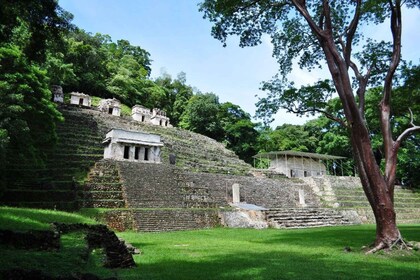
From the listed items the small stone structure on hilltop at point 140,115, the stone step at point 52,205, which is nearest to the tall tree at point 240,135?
the small stone structure on hilltop at point 140,115

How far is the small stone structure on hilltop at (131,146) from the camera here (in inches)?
961

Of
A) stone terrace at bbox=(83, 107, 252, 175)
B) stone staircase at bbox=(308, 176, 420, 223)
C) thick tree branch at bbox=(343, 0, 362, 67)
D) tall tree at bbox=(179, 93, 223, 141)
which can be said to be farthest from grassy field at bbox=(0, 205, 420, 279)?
tall tree at bbox=(179, 93, 223, 141)

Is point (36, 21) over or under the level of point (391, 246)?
over

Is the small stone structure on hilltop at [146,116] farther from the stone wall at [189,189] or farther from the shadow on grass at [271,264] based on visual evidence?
the shadow on grass at [271,264]

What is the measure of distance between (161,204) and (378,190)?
482 inches

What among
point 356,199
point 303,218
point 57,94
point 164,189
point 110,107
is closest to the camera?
point 164,189

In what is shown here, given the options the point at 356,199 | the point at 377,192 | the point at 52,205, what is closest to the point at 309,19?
the point at 377,192

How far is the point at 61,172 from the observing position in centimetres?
2095

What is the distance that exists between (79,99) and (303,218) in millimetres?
28636

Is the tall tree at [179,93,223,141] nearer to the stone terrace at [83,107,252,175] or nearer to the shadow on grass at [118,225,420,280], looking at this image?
the stone terrace at [83,107,252,175]

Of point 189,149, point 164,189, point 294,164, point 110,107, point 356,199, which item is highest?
point 110,107

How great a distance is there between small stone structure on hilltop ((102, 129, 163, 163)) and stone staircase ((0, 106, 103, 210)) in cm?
124

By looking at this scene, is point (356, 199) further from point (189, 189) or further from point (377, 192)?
point (377, 192)

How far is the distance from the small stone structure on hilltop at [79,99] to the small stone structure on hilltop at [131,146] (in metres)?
15.1
